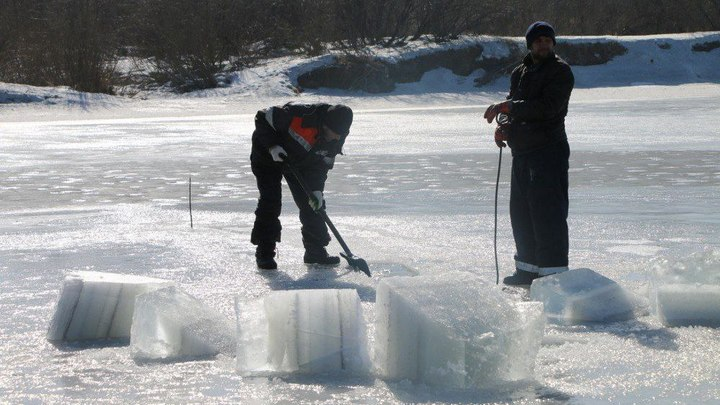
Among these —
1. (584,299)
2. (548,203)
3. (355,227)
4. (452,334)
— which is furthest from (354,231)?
(452,334)

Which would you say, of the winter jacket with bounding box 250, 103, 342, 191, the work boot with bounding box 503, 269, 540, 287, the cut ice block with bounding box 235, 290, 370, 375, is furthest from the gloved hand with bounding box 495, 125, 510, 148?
the cut ice block with bounding box 235, 290, 370, 375

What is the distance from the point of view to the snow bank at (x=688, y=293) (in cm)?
481

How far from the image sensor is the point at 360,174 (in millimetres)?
11047

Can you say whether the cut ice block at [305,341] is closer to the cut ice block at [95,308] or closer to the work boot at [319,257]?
the cut ice block at [95,308]

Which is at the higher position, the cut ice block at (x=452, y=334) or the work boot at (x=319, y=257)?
the cut ice block at (x=452, y=334)

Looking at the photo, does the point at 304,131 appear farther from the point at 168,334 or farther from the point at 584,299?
the point at 168,334

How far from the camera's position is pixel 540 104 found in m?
5.68

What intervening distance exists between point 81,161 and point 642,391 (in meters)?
Answer: 9.80

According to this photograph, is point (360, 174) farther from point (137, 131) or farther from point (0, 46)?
point (0, 46)

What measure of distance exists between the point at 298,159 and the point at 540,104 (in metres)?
1.56

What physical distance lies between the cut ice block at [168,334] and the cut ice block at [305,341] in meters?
0.33

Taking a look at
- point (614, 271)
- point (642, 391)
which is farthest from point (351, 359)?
point (614, 271)

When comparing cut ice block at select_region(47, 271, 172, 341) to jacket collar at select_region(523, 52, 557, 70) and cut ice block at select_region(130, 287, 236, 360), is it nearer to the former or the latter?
cut ice block at select_region(130, 287, 236, 360)

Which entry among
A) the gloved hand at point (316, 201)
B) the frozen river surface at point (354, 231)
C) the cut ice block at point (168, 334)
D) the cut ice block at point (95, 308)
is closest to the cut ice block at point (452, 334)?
the frozen river surface at point (354, 231)
